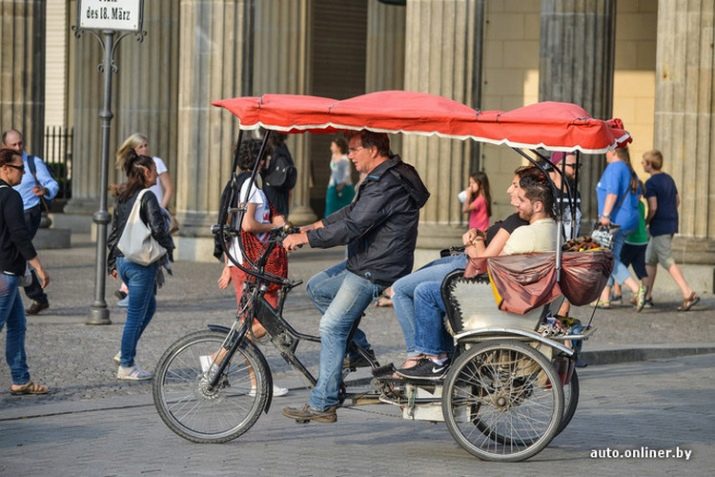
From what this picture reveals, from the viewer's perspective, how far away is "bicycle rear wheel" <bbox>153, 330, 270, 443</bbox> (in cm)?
922

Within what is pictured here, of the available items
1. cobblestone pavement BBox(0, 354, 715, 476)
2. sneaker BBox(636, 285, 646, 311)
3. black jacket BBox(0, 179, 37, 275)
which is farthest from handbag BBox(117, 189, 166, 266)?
sneaker BBox(636, 285, 646, 311)

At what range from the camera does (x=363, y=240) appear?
9.34 m

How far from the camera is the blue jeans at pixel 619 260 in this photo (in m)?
17.0

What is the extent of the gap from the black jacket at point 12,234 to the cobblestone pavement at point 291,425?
89 cm

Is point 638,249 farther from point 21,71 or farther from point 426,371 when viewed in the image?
point 426,371

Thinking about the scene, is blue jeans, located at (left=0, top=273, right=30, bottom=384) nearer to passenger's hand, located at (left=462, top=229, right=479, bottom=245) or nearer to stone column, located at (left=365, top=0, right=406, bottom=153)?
passenger's hand, located at (left=462, top=229, right=479, bottom=245)

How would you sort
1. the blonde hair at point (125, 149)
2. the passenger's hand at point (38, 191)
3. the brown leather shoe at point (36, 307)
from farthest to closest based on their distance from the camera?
the passenger's hand at point (38, 191), the brown leather shoe at point (36, 307), the blonde hair at point (125, 149)

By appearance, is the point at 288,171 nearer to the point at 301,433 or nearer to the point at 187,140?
the point at 301,433

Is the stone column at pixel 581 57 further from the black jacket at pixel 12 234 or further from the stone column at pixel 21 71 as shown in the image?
the black jacket at pixel 12 234

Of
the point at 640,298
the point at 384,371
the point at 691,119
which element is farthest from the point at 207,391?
the point at 691,119

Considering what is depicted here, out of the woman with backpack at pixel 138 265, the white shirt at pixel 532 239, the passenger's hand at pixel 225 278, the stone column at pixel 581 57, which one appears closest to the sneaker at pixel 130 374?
the woman with backpack at pixel 138 265

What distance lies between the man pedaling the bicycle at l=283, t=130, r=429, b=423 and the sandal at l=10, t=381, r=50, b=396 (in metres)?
2.48

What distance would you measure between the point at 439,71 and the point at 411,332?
10.4 meters

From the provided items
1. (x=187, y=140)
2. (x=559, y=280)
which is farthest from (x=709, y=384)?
(x=187, y=140)
